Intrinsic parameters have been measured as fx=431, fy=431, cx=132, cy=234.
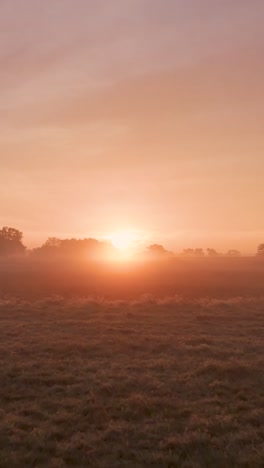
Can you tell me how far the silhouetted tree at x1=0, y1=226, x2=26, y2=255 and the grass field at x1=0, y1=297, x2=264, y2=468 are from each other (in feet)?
453

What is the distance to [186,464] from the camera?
11.5 m

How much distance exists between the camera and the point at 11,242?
6604 inches

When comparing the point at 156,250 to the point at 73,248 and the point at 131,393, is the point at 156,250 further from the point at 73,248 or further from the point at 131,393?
the point at 131,393

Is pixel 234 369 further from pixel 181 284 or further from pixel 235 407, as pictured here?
pixel 181 284

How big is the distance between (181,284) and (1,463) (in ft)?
161

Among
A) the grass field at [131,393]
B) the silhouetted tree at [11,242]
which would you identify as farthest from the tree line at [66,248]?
the grass field at [131,393]

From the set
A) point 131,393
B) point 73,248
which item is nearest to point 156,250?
point 73,248

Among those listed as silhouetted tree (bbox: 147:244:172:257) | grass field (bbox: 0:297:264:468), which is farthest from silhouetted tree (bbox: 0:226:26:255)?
grass field (bbox: 0:297:264:468)

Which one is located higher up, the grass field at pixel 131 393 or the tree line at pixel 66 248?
the tree line at pixel 66 248

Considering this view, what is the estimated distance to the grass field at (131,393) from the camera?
481 inches

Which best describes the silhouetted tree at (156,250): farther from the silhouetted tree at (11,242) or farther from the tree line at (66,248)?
the silhouetted tree at (11,242)

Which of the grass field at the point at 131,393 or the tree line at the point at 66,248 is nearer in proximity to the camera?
the grass field at the point at 131,393

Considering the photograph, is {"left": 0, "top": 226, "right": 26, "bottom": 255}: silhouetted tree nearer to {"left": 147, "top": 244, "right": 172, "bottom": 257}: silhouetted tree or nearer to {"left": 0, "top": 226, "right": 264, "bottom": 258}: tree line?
{"left": 0, "top": 226, "right": 264, "bottom": 258}: tree line

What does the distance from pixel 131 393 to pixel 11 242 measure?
158m
